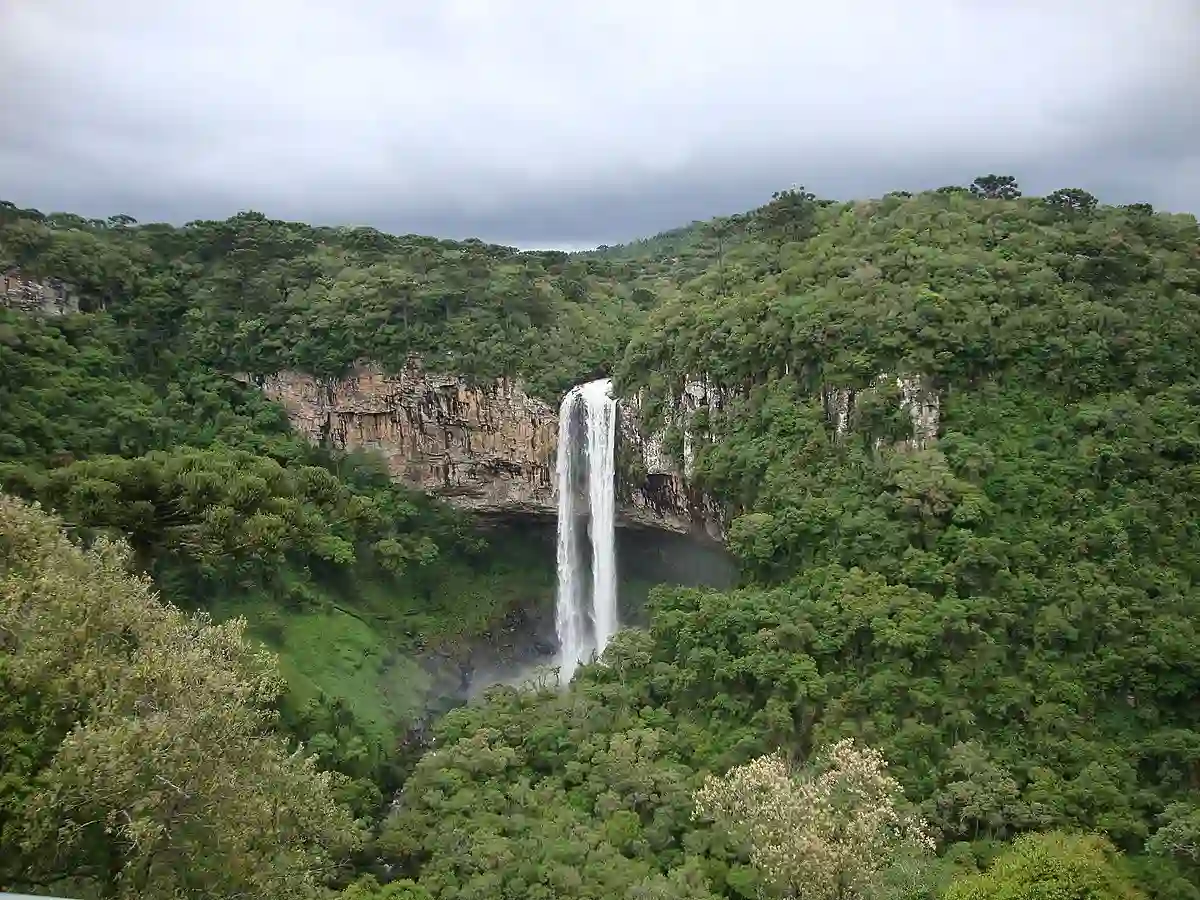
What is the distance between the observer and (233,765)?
366 inches

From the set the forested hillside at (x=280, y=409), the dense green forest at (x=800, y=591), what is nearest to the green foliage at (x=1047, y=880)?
the dense green forest at (x=800, y=591)

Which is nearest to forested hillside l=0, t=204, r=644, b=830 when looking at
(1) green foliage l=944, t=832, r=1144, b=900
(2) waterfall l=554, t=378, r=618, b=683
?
(2) waterfall l=554, t=378, r=618, b=683

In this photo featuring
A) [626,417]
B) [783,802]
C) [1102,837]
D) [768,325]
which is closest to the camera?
[783,802]

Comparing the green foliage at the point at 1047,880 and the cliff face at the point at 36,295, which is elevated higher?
the cliff face at the point at 36,295

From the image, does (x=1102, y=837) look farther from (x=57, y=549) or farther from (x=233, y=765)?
(x=57, y=549)

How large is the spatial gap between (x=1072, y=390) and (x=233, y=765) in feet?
58.8

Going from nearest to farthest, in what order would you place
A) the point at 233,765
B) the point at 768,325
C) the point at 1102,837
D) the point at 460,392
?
the point at 233,765 → the point at 1102,837 → the point at 768,325 → the point at 460,392

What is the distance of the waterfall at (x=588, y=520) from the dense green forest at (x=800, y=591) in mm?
1368

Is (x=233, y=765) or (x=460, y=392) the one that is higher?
(x=460, y=392)

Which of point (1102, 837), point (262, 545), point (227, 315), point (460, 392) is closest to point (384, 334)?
point (460, 392)

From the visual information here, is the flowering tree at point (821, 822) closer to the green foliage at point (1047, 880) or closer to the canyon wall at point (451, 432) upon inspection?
the green foliage at point (1047, 880)

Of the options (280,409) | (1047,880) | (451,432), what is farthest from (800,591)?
(280,409)

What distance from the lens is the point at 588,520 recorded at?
27.1 m

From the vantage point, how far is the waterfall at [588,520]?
2558 centimetres
